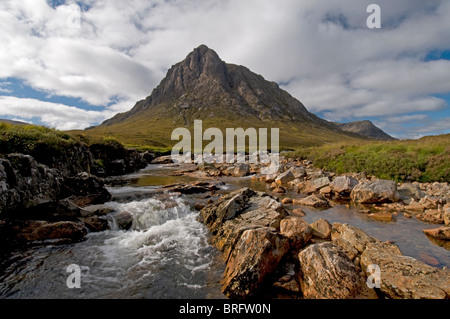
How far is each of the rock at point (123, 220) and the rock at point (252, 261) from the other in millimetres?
7482

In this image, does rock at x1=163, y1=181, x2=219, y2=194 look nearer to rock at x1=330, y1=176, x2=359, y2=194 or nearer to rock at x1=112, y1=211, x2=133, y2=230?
rock at x1=112, y1=211, x2=133, y2=230

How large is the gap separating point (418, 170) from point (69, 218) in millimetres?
27600

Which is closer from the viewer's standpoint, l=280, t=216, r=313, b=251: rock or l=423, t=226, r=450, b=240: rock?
l=280, t=216, r=313, b=251: rock

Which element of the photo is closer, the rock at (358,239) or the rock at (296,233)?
the rock at (358,239)

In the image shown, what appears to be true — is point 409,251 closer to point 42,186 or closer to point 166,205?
point 166,205

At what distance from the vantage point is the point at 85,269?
25.9 ft

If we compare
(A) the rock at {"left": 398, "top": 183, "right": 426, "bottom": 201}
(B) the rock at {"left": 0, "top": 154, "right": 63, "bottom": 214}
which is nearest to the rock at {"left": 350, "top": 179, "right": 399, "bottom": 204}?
(A) the rock at {"left": 398, "top": 183, "right": 426, "bottom": 201}

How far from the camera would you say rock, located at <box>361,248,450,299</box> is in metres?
5.27

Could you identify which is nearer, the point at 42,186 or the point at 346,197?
the point at 42,186

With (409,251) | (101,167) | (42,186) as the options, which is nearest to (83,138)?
(101,167)

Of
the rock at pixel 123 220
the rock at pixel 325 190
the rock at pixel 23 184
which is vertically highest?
the rock at pixel 23 184

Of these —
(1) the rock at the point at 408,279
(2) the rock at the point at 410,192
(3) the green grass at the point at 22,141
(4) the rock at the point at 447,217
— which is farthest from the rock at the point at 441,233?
(3) the green grass at the point at 22,141

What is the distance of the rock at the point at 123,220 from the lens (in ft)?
39.4

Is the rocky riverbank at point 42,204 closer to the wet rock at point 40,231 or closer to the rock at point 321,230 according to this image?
the wet rock at point 40,231
